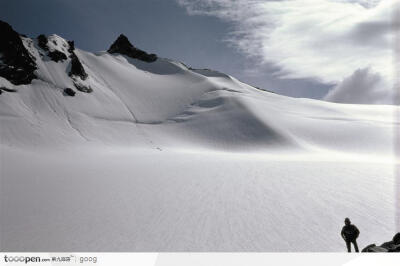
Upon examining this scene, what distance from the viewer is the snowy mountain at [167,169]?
36.5 feet

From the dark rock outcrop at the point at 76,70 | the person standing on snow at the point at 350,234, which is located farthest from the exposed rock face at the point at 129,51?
the person standing on snow at the point at 350,234

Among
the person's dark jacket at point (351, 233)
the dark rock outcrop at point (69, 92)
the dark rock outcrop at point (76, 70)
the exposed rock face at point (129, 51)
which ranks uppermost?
the exposed rock face at point (129, 51)

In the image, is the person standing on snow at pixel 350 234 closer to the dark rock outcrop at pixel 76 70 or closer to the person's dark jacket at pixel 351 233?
the person's dark jacket at pixel 351 233

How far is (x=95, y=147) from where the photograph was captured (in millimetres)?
39188

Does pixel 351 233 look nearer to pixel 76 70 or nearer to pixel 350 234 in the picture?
pixel 350 234

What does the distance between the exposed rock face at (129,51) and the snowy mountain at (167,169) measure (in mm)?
33224

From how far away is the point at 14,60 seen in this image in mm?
55062

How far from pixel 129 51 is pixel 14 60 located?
53.8 m

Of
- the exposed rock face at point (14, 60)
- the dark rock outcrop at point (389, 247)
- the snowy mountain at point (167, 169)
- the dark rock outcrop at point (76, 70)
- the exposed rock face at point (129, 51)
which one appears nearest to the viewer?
the dark rock outcrop at point (389, 247)

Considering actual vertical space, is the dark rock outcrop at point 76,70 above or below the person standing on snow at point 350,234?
above

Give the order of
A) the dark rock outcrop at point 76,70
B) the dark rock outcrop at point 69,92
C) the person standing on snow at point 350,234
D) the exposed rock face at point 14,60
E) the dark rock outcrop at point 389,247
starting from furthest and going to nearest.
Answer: the dark rock outcrop at point 76,70, the dark rock outcrop at point 69,92, the exposed rock face at point 14,60, the person standing on snow at point 350,234, the dark rock outcrop at point 389,247

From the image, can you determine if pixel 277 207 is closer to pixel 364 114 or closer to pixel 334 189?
pixel 334 189

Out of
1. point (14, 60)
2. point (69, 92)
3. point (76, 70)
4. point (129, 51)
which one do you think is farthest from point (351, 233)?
point (129, 51)

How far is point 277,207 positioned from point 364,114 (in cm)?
6754
